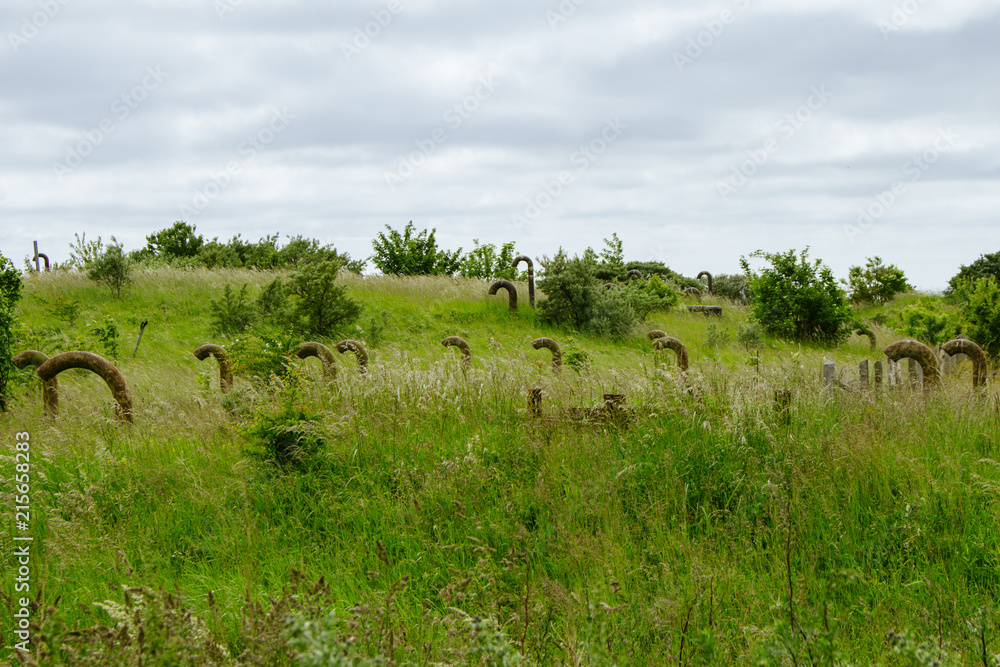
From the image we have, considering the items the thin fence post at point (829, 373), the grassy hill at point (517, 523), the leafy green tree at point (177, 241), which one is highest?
the leafy green tree at point (177, 241)

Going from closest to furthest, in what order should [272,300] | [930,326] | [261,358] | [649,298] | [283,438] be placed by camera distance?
[283,438] → [261,358] → [930,326] → [272,300] → [649,298]

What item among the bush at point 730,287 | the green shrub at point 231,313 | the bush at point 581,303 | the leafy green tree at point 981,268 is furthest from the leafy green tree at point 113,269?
the leafy green tree at point 981,268

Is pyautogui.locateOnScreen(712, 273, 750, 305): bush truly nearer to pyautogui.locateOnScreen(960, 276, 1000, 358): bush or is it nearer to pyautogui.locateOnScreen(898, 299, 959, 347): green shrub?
pyautogui.locateOnScreen(898, 299, 959, 347): green shrub

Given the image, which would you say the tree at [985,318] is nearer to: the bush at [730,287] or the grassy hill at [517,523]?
the grassy hill at [517,523]

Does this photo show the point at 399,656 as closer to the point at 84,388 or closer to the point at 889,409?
the point at 889,409

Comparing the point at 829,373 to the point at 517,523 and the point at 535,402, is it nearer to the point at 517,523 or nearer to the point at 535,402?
the point at 535,402

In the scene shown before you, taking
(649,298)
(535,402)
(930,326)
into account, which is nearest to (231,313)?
(649,298)

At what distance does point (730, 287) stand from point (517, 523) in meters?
31.1

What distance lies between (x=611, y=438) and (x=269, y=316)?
1159 centimetres

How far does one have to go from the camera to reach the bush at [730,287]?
3275 cm

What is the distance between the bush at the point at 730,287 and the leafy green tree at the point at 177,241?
22.9 meters

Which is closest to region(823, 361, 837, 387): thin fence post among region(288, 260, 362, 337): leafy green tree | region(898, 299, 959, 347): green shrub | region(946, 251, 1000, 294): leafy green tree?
region(898, 299, 959, 347): green shrub

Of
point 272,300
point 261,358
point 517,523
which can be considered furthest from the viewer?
point 272,300

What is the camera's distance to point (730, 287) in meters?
33.1
